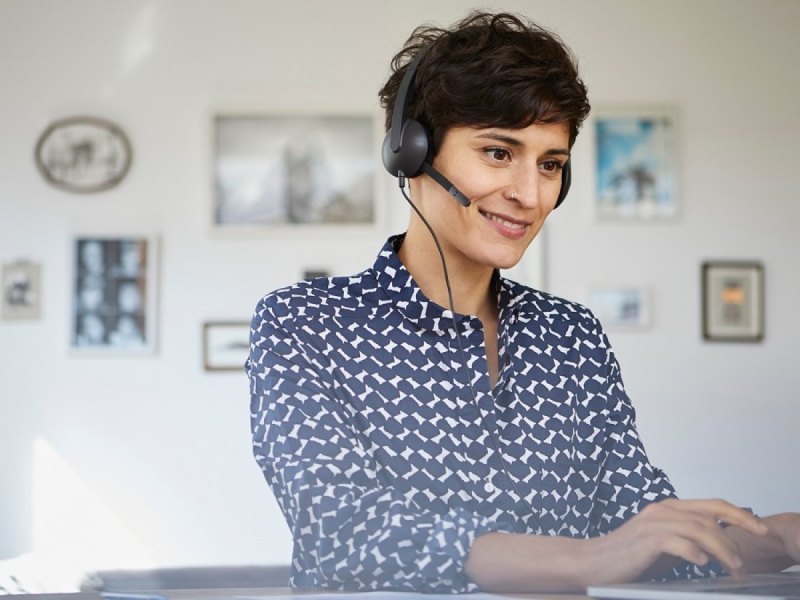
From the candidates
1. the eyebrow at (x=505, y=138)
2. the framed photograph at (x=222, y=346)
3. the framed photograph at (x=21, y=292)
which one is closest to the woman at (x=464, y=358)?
the eyebrow at (x=505, y=138)

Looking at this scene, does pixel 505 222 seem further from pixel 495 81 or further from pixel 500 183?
pixel 495 81

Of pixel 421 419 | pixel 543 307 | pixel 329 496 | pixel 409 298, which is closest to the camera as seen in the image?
pixel 329 496

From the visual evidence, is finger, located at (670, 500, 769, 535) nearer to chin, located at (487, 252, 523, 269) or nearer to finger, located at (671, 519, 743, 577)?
finger, located at (671, 519, 743, 577)

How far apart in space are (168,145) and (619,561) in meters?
4.10

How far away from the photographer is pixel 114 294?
4727 mm

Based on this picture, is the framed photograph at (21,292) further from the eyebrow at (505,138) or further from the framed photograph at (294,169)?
the eyebrow at (505,138)

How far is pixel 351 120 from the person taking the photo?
15.7 feet

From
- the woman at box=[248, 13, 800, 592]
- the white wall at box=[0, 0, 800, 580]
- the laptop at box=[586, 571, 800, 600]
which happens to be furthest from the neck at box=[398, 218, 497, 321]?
the white wall at box=[0, 0, 800, 580]

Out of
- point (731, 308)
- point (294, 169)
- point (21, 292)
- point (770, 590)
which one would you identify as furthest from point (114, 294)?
point (770, 590)

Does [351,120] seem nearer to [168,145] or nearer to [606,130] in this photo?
[168,145]

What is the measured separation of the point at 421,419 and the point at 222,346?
352cm

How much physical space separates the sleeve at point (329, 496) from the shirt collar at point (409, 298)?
0.44 feet

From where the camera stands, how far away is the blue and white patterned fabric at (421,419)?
1077mm

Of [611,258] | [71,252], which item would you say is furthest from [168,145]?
→ [611,258]
